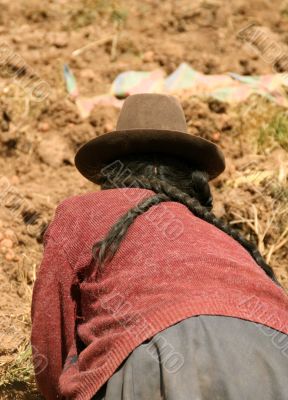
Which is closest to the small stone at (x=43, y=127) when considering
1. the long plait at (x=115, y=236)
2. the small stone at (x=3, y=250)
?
the small stone at (x=3, y=250)

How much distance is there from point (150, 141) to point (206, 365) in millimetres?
846

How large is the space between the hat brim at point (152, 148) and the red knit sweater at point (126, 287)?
0.19 meters

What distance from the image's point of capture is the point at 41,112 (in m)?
4.56

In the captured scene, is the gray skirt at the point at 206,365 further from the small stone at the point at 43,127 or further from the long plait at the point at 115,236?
the small stone at the point at 43,127

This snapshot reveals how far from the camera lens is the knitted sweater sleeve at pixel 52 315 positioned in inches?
95.3

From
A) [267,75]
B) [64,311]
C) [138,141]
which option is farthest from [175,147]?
[267,75]

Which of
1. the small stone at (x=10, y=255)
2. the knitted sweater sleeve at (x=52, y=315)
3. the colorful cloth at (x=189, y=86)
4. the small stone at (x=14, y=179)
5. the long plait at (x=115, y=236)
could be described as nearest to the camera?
the long plait at (x=115, y=236)

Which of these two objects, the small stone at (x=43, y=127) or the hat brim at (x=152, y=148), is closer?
the hat brim at (x=152, y=148)

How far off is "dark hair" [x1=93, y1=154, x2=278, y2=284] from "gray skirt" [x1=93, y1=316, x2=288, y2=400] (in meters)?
0.45

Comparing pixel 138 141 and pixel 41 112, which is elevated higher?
pixel 138 141

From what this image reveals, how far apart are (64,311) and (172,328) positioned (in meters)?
0.54

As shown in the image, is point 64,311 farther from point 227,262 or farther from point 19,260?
point 19,260

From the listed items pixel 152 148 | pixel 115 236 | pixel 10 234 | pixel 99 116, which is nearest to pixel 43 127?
pixel 99 116

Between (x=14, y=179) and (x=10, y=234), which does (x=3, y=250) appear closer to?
(x=10, y=234)
